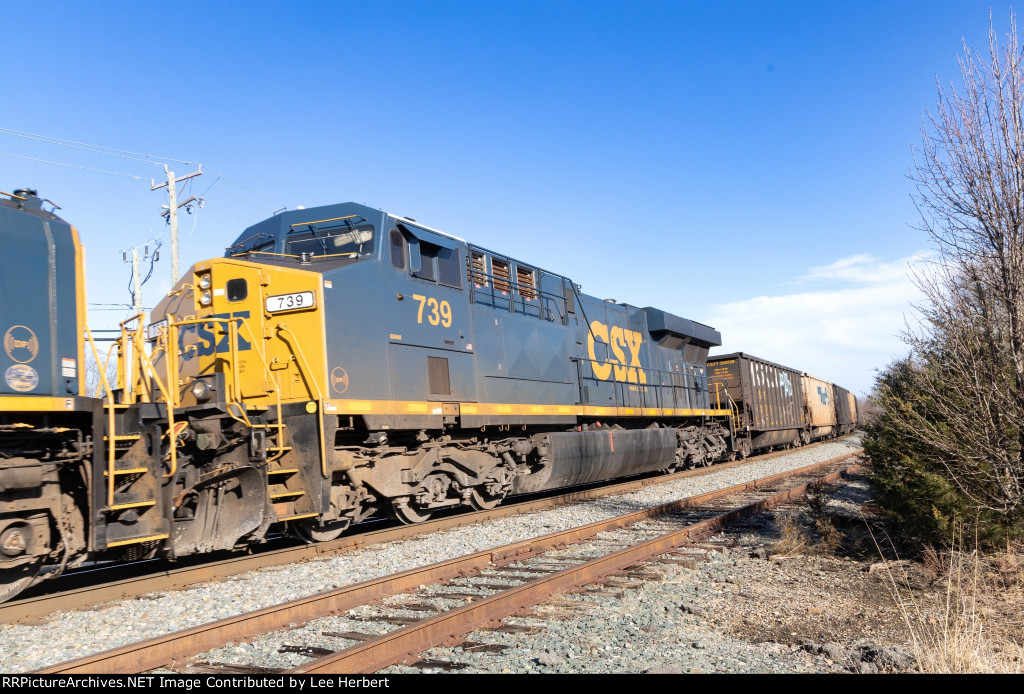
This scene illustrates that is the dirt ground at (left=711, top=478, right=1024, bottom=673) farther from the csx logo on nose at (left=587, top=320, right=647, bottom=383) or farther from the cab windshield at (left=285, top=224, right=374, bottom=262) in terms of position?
the csx logo on nose at (left=587, top=320, right=647, bottom=383)

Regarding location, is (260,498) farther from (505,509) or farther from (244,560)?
(505,509)

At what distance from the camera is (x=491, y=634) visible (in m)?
4.72

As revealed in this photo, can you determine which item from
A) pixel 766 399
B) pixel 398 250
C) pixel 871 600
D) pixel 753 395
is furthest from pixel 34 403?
pixel 766 399

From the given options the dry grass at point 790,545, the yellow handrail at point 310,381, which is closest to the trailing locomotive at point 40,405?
the yellow handrail at point 310,381

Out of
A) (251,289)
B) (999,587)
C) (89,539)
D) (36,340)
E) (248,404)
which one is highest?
(251,289)

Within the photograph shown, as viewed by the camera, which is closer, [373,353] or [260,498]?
[260,498]

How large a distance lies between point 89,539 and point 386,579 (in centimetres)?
232

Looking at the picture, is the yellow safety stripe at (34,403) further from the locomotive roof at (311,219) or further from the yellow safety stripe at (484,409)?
the locomotive roof at (311,219)

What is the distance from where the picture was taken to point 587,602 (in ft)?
18.3

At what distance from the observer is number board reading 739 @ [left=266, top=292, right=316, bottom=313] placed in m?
7.62

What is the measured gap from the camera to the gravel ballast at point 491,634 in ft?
13.7

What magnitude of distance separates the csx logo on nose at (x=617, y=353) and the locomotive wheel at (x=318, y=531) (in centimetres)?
679

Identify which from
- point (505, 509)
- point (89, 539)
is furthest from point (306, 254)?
point (505, 509)

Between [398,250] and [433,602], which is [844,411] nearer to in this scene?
[398,250]
